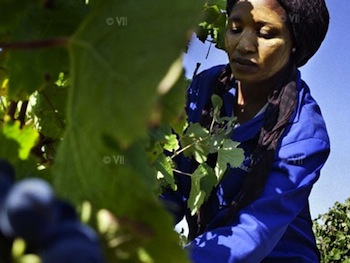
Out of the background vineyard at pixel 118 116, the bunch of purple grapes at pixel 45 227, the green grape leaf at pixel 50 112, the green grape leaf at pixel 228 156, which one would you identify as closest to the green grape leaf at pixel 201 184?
the green grape leaf at pixel 228 156

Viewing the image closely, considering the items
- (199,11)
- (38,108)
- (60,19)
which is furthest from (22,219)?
(38,108)

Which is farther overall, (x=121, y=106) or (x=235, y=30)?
(x=235, y=30)

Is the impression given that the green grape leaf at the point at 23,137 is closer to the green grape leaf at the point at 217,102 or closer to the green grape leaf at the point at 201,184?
the green grape leaf at the point at 201,184

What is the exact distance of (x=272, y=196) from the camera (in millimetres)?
1848

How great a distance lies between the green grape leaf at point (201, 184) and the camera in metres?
1.91

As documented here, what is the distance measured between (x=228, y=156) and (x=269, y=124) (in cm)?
23

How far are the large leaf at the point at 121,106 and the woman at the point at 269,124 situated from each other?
121 centimetres

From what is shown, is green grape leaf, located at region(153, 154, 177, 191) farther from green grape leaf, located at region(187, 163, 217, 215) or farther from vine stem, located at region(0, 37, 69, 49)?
vine stem, located at region(0, 37, 69, 49)

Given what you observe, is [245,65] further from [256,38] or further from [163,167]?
[163,167]

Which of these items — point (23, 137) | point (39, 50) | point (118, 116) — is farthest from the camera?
point (39, 50)

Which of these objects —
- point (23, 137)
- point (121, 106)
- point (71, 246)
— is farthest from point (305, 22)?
Answer: point (71, 246)

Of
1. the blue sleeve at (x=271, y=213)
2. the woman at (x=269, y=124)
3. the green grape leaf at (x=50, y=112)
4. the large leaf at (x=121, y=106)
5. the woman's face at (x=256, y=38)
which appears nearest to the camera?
the large leaf at (x=121, y=106)

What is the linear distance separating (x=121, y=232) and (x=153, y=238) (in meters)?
0.04

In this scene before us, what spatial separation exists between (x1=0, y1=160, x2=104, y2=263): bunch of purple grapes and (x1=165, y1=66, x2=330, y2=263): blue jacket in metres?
1.11
